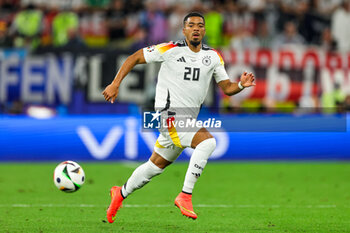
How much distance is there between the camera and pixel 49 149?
1469 centimetres

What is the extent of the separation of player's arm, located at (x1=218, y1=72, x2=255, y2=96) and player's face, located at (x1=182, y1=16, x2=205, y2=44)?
62cm

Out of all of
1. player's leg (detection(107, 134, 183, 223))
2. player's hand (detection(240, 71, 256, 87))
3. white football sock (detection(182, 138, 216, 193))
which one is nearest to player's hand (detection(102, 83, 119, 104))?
player's leg (detection(107, 134, 183, 223))

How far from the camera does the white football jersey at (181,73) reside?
25.0 ft

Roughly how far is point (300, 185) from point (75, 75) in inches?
286

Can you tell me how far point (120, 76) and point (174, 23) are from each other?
1185 centimetres

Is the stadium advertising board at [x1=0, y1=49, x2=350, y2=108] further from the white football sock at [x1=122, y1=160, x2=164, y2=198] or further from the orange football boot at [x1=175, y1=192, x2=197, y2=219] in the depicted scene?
the orange football boot at [x1=175, y1=192, x2=197, y2=219]

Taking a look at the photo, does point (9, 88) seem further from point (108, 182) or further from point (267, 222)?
point (267, 222)

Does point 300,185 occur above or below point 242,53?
below

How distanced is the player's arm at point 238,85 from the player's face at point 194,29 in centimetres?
62

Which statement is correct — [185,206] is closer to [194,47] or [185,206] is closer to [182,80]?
[182,80]

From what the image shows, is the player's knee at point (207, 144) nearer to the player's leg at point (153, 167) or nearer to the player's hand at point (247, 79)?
the player's leg at point (153, 167)

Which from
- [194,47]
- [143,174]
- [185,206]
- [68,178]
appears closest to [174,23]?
[68,178]

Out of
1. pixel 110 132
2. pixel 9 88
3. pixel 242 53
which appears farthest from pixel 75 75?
→ pixel 242 53

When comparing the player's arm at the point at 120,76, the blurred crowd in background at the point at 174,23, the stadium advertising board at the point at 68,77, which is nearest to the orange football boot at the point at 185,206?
the player's arm at the point at 120,76
